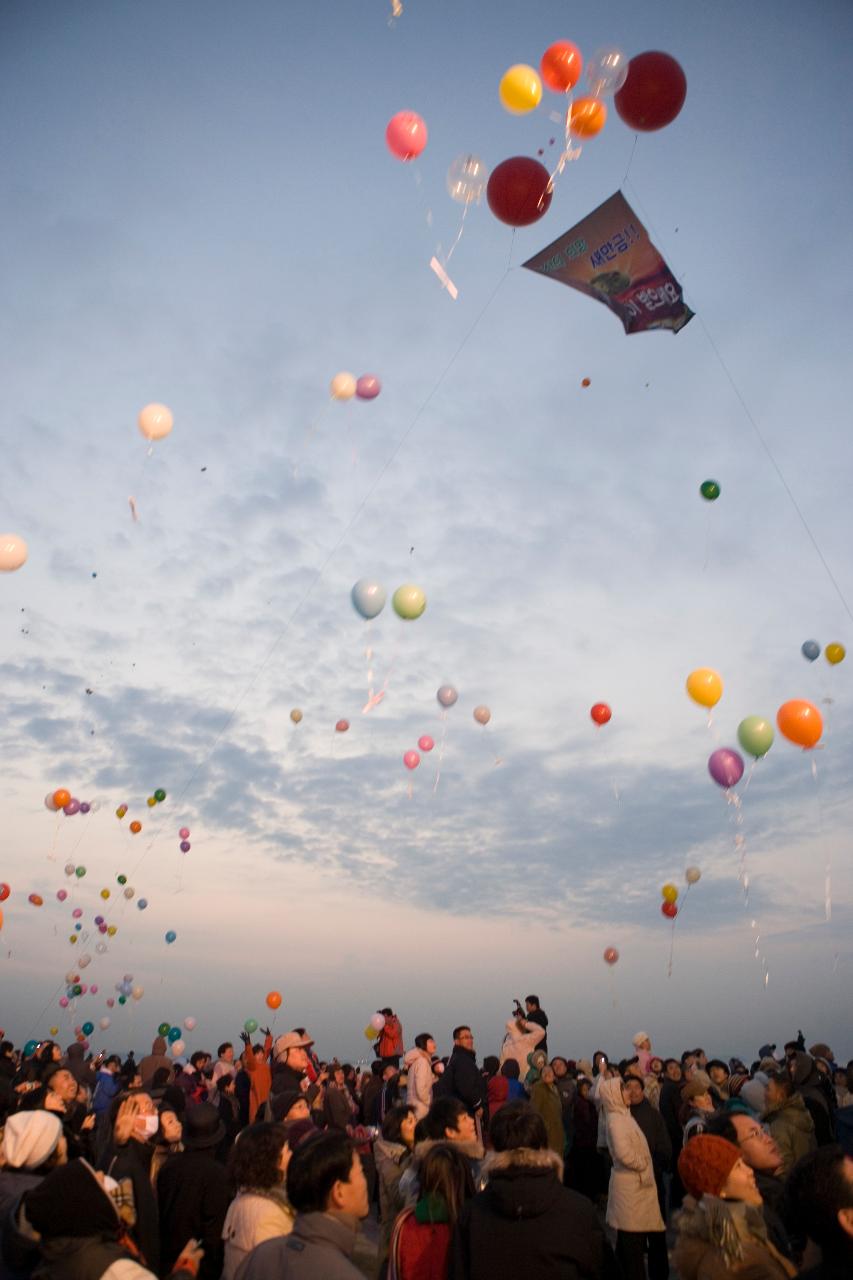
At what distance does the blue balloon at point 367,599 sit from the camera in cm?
944

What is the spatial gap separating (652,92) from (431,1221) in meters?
8.37

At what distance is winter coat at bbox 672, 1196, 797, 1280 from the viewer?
2543mm

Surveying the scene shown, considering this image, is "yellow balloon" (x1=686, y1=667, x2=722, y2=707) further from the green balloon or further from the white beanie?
the white beanie

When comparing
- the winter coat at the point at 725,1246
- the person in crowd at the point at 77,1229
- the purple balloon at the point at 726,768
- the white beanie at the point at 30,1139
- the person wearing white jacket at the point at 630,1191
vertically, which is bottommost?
the person wearing white jacket at the point at 630,1191

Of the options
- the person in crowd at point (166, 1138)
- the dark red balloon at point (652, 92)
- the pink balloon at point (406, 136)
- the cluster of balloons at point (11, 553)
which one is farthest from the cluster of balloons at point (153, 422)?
the person in crowd at point (166, 1138)

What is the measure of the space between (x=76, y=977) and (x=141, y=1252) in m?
15.6

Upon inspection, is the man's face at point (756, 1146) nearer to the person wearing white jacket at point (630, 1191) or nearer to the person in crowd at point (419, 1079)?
the person wearing white jacket at point (630, 1191)

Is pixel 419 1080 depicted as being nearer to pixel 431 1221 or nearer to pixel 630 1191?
pixel 630 1191

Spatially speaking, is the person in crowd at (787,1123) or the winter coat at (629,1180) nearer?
the winter coat at (629,1180)

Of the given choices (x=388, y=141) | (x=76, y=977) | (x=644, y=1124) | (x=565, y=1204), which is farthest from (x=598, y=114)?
(x=76, y=977)

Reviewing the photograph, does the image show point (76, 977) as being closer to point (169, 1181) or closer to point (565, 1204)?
point (169, 1181)

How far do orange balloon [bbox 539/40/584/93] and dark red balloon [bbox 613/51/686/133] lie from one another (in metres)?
0.45

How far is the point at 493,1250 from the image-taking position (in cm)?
267

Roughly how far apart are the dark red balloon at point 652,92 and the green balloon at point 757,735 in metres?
5.77
